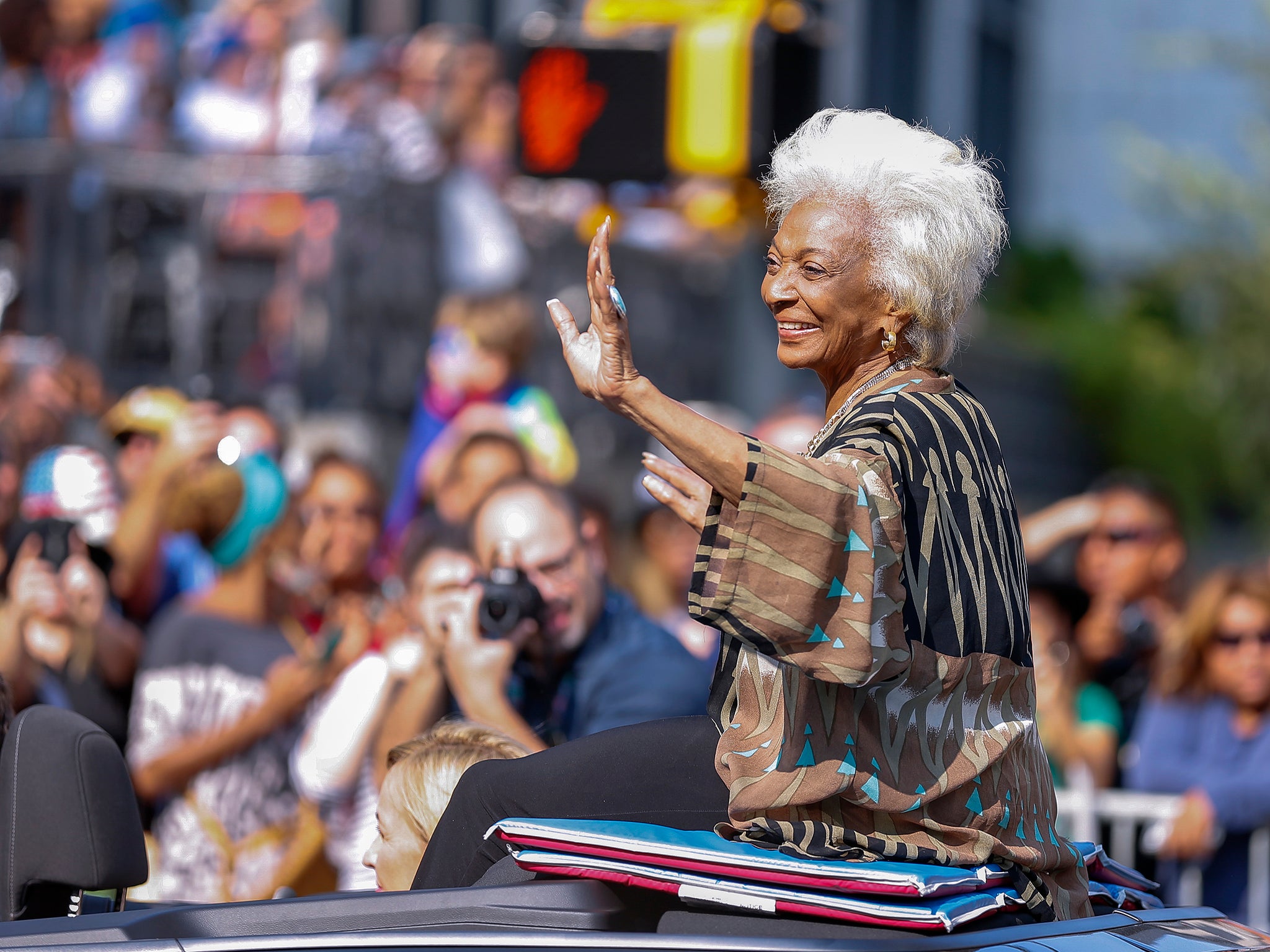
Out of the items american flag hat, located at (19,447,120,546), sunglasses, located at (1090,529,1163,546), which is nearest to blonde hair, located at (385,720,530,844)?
american flag hat, located at (19,447,120,546)

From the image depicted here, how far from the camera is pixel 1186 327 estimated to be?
21188 mm

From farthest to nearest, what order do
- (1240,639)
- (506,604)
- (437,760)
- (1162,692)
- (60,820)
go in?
(1162,692), (1240,639), (506,604), (437,760), (60,820)

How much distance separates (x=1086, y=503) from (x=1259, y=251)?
14.5 metres

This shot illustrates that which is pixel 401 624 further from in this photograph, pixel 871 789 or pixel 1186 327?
pixel 1186 327

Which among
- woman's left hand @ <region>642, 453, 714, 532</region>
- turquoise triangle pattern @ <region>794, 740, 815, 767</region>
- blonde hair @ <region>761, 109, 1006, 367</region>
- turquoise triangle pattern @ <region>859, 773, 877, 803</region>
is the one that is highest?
blonde hair @ <region>761, 109, 1006, 367</region>

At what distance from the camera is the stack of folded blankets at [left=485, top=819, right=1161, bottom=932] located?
2.27 metres

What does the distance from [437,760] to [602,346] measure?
1.10 meters

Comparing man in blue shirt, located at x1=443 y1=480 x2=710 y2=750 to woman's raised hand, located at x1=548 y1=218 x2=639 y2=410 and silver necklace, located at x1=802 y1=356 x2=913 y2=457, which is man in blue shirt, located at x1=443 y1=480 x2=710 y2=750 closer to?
silver necklace, located at x1=802 y1=356 x2=913 y2=457

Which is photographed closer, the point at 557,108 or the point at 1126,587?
the point at 1126,587

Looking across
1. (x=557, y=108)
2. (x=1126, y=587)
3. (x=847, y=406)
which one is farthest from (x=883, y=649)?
(x=557, y=108)

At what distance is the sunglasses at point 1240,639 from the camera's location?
18.5 ft

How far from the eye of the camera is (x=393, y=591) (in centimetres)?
538

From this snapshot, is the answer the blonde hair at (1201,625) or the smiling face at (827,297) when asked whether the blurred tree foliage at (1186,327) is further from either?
the smiling face at (827,297)

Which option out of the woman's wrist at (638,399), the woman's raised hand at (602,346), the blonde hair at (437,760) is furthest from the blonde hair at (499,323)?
the woman's wrist at (638,399)
